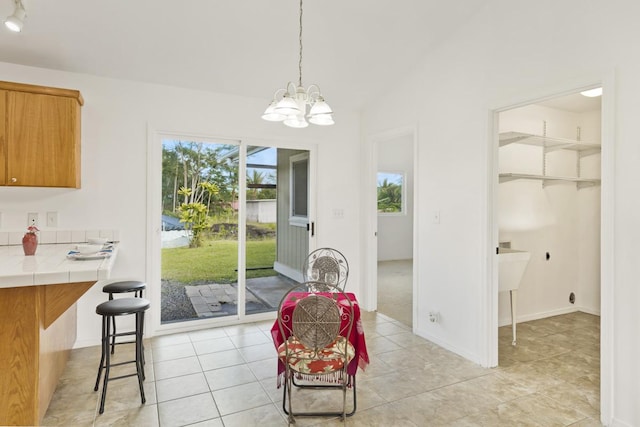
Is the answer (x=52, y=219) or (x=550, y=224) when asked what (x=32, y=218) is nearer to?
(x=52, y=219)

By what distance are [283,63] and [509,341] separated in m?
3.49

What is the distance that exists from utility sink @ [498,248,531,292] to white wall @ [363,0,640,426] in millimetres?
436

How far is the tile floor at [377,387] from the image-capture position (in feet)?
7.83

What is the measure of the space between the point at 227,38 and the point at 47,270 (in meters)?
2.32

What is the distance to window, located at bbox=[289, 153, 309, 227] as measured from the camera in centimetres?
455

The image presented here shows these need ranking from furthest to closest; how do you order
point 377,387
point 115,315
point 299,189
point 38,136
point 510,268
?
point 299,189 < point 510,268 < point 38,136 < point 377,387 < point 115,315

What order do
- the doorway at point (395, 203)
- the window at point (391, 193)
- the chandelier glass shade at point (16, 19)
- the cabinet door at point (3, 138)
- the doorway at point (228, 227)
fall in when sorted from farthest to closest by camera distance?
the window at point (391, 193)
the doorway at point (395, 203)
the doorway at point (228, 227)
the cabinet door at point (3, 138)
the chandelier glass shade at point (16, 19)

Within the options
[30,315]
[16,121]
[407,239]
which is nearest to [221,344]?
[30,315]

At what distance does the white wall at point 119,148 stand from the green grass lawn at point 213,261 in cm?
26

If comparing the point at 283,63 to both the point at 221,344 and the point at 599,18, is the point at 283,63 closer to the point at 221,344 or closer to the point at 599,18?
the point at 599,18

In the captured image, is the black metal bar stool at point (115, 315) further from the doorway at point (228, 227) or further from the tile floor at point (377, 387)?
the doorway at point (228, 227)

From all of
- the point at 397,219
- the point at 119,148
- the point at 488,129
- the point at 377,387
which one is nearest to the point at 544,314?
the point at 488,129

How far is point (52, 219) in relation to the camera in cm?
335

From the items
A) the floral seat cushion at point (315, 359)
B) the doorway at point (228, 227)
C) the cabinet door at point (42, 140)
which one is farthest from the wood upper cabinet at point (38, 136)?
the floral seat cushion at point (315, 359)
